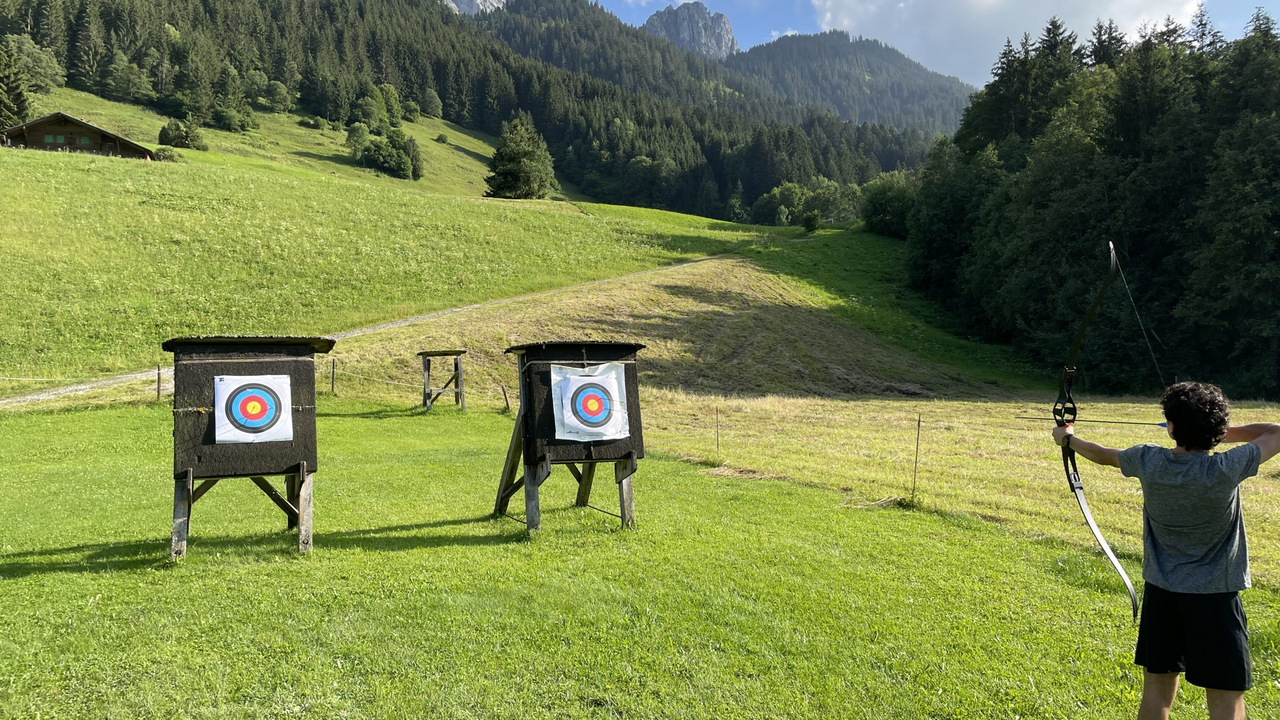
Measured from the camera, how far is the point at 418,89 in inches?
6432

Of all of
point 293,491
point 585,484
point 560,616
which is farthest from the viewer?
point 585,484

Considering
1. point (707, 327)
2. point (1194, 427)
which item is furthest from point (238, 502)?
point (707, 327)

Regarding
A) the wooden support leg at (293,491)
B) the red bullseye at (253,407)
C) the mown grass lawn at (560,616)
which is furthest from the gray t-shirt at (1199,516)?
the wooden support leg at (293,491)

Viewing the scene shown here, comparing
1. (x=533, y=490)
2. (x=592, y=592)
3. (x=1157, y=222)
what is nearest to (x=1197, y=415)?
(x=592, y=592)

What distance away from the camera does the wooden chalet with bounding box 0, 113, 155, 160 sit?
6519cm

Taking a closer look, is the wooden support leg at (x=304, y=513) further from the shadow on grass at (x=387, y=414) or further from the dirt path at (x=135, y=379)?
the dirt path at (x=135, y=379)

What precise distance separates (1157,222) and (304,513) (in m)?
47.1

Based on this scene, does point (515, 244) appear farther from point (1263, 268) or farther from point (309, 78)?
point (309, 78)

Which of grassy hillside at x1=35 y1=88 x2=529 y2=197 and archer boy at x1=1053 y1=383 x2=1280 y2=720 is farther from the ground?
grassy hillside at x1=35 y1=88 x2=529 y2=197

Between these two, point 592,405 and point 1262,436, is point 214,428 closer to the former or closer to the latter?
point 592,405

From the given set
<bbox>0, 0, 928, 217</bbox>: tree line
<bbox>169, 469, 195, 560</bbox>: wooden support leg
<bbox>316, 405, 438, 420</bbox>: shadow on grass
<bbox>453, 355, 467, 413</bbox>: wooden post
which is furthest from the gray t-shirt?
<bbox>0, 0, 928, 217</bbox>: tree line

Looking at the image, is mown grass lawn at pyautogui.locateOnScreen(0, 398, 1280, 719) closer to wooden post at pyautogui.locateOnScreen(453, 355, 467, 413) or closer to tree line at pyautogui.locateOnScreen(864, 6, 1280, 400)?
wooden post at pyautogui.locateOnScreen(453, 355, 467, 413)

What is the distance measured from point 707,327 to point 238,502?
3239cm

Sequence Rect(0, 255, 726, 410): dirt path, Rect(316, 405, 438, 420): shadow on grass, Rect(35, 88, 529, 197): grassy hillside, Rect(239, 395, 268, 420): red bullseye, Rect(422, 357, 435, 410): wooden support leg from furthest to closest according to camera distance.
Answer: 1. Rect(35, 88, 529, 197): grassy hillside
2. Rect(422, 357, 435, 410): wooden support leg
3. Rect(0, 255, 726, 410): dirt path
4. Rect(316, 405, 438, 420): shadow on grass
5. Rect(239, 395, 268, 420): red bullseye
